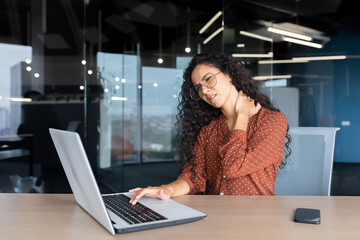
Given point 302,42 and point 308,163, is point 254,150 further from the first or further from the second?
point 302,42

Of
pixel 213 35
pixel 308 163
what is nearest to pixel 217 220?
pixel 308 163

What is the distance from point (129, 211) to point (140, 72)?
332 cm

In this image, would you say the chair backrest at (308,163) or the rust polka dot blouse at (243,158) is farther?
the chair backrest at (308,163)

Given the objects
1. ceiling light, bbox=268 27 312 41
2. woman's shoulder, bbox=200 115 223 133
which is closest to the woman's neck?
woman's shoulder, bbox=200 115 223 133

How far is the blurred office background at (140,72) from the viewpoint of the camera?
379 cm

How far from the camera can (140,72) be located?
14.0 ft

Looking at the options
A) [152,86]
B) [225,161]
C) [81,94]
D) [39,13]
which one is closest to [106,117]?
[81,94]

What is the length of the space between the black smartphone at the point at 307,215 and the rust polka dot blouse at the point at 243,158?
0.49 meters

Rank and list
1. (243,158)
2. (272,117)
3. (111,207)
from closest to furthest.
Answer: (111,207)
(243,158)
(272,117)

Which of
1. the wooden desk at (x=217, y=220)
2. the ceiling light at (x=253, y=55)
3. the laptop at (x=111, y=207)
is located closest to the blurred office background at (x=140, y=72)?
the ceiling light at (x=253, y=55)

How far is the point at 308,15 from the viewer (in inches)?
151

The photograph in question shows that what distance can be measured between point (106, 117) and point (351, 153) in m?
2.74

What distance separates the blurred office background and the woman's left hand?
2.07 m

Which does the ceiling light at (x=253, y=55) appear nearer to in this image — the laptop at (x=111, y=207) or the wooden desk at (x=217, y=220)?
the wooden desk at (x=217, y=220)
